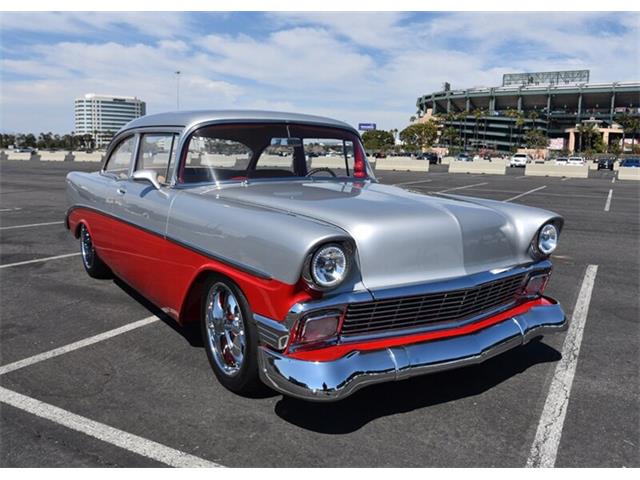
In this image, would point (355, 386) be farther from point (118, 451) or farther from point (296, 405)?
point (118, 451)

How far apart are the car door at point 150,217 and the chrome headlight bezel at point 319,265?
1.31 metres

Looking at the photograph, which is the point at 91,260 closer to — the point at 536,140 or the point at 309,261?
the point at 309,261

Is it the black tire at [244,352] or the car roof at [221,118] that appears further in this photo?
the car roof at [221,118]

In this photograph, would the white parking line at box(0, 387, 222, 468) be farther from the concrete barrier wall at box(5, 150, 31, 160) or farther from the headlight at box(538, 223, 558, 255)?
the concrete barrier wall at box(5, 150, 31, 160)

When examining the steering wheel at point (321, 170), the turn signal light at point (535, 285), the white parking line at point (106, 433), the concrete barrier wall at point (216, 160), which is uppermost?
the concrete barrier wall at point (216, 160)

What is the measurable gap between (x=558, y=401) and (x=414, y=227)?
49.3 inches

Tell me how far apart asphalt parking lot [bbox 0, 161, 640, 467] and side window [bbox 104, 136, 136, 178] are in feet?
3.69

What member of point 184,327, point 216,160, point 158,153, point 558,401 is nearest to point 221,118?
point 216,160

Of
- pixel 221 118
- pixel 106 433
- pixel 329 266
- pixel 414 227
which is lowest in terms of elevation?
pixel 106 433

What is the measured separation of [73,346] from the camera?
3.82 metres

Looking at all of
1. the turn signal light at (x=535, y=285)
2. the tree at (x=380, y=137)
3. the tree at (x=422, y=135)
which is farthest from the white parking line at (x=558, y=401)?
the tree at (x=380, y=137)

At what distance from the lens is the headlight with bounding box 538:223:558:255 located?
3.50m

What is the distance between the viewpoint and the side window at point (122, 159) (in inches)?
187

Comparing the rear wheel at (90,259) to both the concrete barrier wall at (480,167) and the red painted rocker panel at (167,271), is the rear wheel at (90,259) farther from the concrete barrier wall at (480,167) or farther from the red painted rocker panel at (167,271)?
the concrete barrier wall at (480,167)
